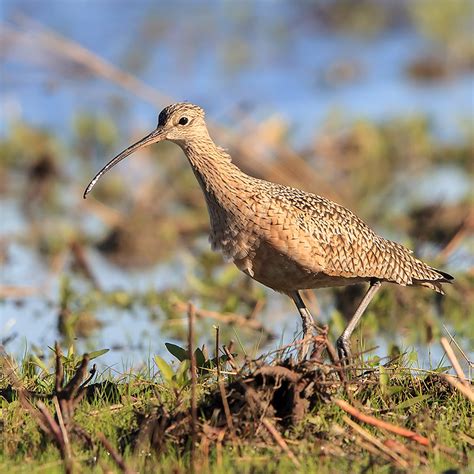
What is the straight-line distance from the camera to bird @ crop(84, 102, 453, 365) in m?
6.30

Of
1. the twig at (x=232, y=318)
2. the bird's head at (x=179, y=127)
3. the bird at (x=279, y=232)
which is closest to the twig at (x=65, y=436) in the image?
the bird at (x=279, y=232)

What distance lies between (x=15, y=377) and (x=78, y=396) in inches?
28.1

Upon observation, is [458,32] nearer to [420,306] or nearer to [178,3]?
[178,3]

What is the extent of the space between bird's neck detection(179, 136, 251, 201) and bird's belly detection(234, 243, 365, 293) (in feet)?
1.29

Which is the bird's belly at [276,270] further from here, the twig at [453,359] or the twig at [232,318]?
the twig at [232,318]

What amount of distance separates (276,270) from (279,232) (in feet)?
0.76

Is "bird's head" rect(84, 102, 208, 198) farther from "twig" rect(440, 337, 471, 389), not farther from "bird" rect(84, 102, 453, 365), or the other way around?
"twig" rect(440, 337, 471, 389)

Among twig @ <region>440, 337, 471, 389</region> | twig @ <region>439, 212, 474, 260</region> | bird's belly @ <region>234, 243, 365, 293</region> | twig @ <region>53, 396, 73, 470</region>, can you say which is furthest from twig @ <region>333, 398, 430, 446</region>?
twig @ <region>439, 212, 474, 260</region>

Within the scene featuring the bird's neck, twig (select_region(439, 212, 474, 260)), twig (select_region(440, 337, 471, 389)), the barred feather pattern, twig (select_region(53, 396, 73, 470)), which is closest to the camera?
twig (select_region(53, 396, 73, 470))

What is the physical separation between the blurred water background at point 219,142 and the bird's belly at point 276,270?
0.43m

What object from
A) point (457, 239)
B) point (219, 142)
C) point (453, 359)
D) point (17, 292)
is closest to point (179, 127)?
point (453, 359)

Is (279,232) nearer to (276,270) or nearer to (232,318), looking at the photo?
(276,270)

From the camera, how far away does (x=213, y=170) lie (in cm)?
651

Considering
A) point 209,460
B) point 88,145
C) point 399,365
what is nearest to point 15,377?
point 209,460
